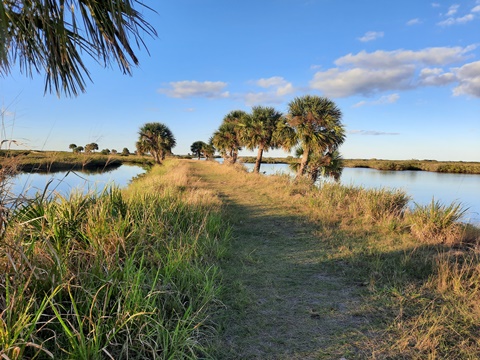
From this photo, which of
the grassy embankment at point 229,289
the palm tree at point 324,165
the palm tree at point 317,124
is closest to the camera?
the grassy embankment at point 229,289

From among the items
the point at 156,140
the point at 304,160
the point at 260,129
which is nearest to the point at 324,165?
the point at 304,160

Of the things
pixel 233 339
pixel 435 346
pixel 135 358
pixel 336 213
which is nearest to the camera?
pixel 135 358

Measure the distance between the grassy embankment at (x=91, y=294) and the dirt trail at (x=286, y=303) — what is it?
1.17 feet

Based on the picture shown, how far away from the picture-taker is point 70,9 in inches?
125

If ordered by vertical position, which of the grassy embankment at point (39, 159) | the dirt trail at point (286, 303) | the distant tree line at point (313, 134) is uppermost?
the distant tree line at point (313, 134)

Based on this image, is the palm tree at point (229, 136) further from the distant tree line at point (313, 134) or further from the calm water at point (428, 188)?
the distant tree line at point (313, 134)

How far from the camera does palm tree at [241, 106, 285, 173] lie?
2992cm

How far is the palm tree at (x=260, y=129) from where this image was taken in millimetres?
29922

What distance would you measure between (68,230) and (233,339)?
2.64 metres

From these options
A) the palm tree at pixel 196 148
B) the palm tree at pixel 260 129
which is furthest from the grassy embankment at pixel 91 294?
the palm tree at pixel 196 148

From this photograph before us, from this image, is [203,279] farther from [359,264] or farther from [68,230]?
[359,264]

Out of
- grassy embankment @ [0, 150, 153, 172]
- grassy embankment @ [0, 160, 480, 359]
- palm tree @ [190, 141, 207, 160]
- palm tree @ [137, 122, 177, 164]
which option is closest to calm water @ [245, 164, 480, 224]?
grassy embankment @ [0, 160, 480, 359]

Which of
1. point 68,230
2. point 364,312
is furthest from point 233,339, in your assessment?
point 68,230

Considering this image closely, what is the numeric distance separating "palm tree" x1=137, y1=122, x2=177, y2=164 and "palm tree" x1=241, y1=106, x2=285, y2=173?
2513 centimetres
